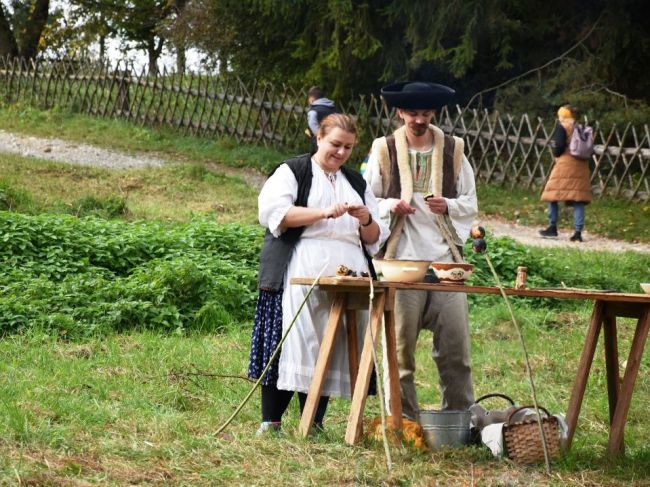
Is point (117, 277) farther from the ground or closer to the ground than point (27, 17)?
closer to the ground

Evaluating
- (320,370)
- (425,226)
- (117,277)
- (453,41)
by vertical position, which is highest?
(453,41)

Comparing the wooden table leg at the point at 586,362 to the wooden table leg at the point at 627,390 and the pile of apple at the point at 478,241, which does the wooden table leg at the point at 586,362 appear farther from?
the pile of apple at the point at 478,241

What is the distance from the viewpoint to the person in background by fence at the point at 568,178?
1425 cm

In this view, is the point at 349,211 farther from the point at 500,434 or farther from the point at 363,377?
the point at 500,434

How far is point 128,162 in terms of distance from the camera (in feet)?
61.8

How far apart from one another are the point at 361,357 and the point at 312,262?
514 millimetres

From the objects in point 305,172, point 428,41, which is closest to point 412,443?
point 305,172

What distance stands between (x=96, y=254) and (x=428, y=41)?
998cm

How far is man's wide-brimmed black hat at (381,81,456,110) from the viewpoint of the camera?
5668mm

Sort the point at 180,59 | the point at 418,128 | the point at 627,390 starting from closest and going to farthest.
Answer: the point at 627,390, the point at 418,128, the point at 180,59

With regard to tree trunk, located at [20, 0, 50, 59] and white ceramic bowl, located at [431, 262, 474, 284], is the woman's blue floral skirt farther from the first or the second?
tree trunk, located at [20, 0, 50, 59]

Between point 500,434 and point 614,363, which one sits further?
point 614,363

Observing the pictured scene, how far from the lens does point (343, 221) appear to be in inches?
216

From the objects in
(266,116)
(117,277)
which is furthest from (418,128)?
(266,116)
